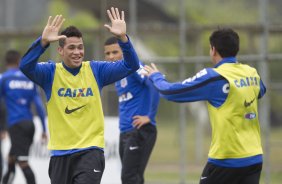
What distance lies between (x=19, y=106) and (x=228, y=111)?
20.3ft

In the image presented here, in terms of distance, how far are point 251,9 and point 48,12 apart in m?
6.27

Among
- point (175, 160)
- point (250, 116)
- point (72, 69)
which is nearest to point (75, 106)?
point (72, 69)

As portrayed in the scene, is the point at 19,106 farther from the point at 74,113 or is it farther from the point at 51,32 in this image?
the point at 51,32

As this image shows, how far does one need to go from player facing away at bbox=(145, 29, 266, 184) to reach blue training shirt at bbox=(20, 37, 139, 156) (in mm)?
608

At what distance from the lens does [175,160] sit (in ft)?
72.3

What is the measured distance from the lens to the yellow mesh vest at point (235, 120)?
22.6ft

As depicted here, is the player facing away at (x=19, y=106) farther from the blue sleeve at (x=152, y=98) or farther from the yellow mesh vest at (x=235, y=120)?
the yellow mesh vest at (x=235, y=120)

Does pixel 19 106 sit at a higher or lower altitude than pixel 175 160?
higher

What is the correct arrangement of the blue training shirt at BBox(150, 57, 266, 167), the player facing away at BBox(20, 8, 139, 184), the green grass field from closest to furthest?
the blue training shirt at BBox(150, 57, 266, 167)
the player facing away at BBox(20, 8, 139, 184)
the green grass field

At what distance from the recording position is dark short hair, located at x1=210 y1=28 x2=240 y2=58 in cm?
704

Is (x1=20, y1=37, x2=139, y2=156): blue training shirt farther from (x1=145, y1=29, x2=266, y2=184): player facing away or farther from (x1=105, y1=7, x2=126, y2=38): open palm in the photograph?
(x1=145, y1=29, x2=266, y2=184): player facing away

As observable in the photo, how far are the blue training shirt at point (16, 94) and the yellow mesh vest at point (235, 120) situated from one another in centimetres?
595

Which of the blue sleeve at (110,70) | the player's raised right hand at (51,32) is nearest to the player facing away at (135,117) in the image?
the blue sleeve at (110,70)

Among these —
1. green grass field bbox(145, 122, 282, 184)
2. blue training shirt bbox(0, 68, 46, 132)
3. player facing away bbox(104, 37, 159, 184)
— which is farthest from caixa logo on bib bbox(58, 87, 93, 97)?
green grass field bbox(145, 122, 282, 184)
